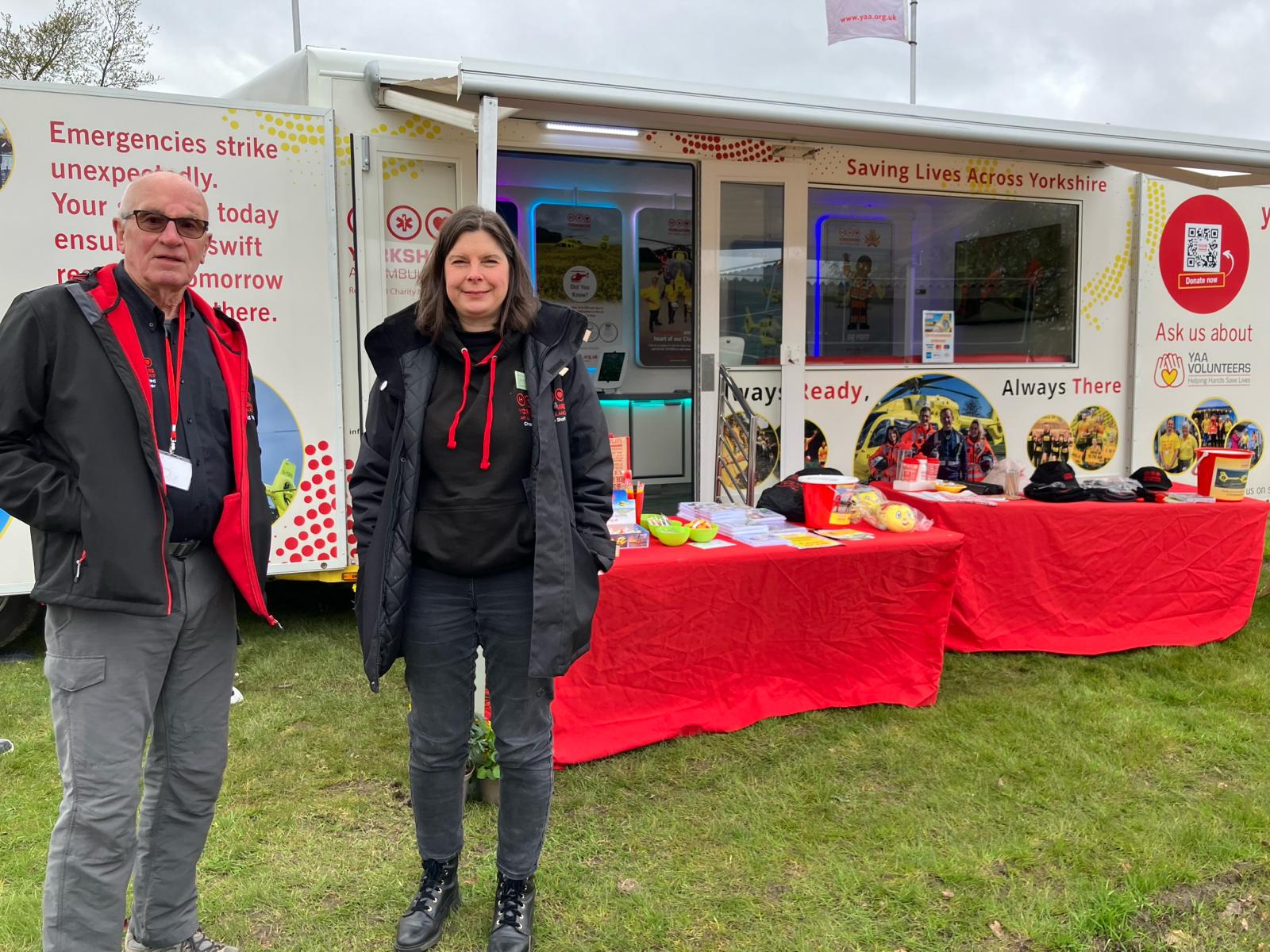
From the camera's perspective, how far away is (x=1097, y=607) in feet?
13.0

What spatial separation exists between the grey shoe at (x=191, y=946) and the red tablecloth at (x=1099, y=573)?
296 centimetres

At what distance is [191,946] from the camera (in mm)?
1950

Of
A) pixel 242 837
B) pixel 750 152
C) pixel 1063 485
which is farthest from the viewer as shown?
pixel 750 152

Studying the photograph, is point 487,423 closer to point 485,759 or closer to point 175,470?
point 175,470

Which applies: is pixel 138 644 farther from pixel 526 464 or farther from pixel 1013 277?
pixel 1013 277

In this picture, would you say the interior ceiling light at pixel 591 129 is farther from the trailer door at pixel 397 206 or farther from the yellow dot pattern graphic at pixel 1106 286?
the yellow dot pattern graphic at pixel 1106 286

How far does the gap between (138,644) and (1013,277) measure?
5.07 metres

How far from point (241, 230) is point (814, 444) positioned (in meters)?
3.02

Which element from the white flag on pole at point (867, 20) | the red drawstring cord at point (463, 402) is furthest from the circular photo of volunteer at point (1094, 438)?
the white flag on pole at point (867, 20)

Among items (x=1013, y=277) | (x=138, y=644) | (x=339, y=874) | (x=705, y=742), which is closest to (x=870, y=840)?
(x=705, y=742)

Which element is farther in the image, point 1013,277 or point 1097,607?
point 1013,277

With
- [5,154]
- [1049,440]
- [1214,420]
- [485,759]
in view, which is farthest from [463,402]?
[1214,420]

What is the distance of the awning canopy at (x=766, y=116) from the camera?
3.16m

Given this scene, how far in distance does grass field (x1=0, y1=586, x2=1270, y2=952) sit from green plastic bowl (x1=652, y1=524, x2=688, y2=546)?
0.70 meters
